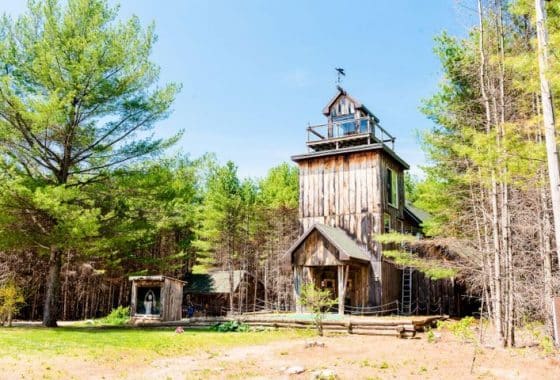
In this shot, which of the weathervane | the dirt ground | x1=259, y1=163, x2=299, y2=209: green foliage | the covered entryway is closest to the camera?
the dirt ground

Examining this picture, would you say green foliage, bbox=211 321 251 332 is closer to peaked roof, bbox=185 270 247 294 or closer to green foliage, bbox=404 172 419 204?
peaked roof, bbox=185 270 247 294

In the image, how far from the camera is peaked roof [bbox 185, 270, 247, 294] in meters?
36.2

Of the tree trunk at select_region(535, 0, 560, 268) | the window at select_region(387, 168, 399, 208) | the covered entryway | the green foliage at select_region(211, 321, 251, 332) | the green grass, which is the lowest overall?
the green foliage at select_region(211, 321, 251, 332)

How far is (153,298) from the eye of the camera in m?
23.9

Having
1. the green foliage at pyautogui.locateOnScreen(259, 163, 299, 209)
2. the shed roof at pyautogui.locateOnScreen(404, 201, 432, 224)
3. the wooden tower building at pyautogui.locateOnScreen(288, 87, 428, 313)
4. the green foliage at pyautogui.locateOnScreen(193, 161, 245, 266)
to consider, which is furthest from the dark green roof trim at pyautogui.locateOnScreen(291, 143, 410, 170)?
the green foliage at pyautogui.locateOnScreen(259, 163, 299, 209)

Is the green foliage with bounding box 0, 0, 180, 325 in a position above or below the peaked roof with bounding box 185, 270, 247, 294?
above

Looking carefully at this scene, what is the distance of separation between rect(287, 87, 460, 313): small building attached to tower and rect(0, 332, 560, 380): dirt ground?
352 inches

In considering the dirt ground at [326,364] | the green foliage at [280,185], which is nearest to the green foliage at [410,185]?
the green foliage at [280,185]

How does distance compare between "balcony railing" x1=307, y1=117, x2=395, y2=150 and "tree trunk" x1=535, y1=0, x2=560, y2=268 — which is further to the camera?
"balcony railing" x1=307, y1=117, x2=395, y2=150

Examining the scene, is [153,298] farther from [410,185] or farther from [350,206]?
[410,185]

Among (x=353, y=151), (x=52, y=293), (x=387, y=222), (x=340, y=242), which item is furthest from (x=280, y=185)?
(x=52, y=293)

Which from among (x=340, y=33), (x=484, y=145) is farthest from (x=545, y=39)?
(x=340, y=33)

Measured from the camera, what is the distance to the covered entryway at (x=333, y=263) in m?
22.2

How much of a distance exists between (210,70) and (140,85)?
3.79 metres
